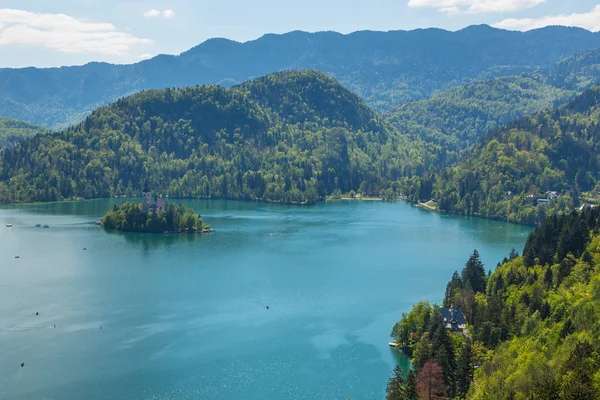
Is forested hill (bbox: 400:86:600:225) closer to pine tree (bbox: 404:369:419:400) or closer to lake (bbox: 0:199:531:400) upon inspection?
lake (bbox: 0:199:531:400)

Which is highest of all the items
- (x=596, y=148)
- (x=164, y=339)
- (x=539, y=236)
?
(x=596, y=148)

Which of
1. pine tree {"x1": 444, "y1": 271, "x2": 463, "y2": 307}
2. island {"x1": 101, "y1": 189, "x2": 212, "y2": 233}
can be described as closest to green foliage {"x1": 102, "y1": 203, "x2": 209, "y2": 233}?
island {"x1": 101, "y1": 189, "x2": 212, "y2": 233}

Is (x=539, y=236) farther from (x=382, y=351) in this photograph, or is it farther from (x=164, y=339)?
(x=164, y=339)

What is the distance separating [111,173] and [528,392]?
535 ft

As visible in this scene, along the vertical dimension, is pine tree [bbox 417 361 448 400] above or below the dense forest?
below

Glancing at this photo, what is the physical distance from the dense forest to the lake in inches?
224

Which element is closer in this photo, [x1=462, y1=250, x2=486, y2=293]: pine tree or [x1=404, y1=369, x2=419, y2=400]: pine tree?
[x1=404, y1=369, x2=419, y2=400]: pine tree

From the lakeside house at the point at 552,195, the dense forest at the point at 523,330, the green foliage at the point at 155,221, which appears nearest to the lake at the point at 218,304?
the green foliage at the point at 155,221

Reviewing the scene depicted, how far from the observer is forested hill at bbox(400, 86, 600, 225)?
469 ft

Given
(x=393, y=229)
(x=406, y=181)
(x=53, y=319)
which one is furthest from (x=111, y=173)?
(x=53, y=319)

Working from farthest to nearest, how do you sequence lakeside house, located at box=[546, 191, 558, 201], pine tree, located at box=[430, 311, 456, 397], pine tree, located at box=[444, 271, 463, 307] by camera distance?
lakeside house, located at box=[546, 191, 558, 201] < pine tree, located at box=[444, 271, 463, 307] < pine tree, located at box=[430, 311, 456, 397]

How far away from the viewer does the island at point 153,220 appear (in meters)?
119

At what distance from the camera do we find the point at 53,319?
6588 cm

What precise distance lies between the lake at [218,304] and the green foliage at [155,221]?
4.18m
